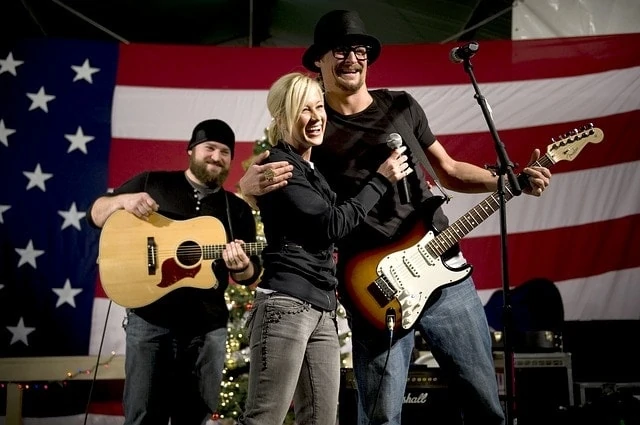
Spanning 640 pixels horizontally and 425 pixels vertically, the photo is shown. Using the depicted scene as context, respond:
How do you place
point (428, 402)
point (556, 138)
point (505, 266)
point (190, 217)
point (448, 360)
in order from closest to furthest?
point (505, 266), point (448, 360), point (428, 402), point (190, 217), point (556, 138)

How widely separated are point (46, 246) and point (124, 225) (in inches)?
74.3

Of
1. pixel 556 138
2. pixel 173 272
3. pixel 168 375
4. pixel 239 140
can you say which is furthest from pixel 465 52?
pixel 239 140

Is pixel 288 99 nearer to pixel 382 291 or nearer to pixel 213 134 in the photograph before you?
pixel 382 291

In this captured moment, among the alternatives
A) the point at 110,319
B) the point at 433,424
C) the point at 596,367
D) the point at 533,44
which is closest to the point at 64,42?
the point at 110,319

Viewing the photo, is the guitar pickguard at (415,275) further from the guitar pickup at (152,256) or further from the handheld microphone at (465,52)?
the guitar pickup at (152,256)

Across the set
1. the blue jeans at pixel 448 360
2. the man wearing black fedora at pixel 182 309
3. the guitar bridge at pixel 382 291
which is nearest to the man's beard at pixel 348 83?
the guitar bridge at pixel 382 291

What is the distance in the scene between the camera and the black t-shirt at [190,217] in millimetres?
3588

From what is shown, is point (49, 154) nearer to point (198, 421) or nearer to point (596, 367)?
point (198, 421)

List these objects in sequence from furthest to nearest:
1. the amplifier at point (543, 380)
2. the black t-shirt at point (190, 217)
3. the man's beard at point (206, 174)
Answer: the amplifier at point (543, 380), the man's beard at point (206, 174), the black t-shirt at point (190, 217)

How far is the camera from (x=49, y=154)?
18.0ft

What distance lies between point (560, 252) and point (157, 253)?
126 inches

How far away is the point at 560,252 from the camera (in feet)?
17.2

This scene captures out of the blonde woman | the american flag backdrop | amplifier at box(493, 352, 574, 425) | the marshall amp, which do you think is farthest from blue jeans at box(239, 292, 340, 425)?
the american flag backdrop

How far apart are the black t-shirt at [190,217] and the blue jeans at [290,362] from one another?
4.15 feet
